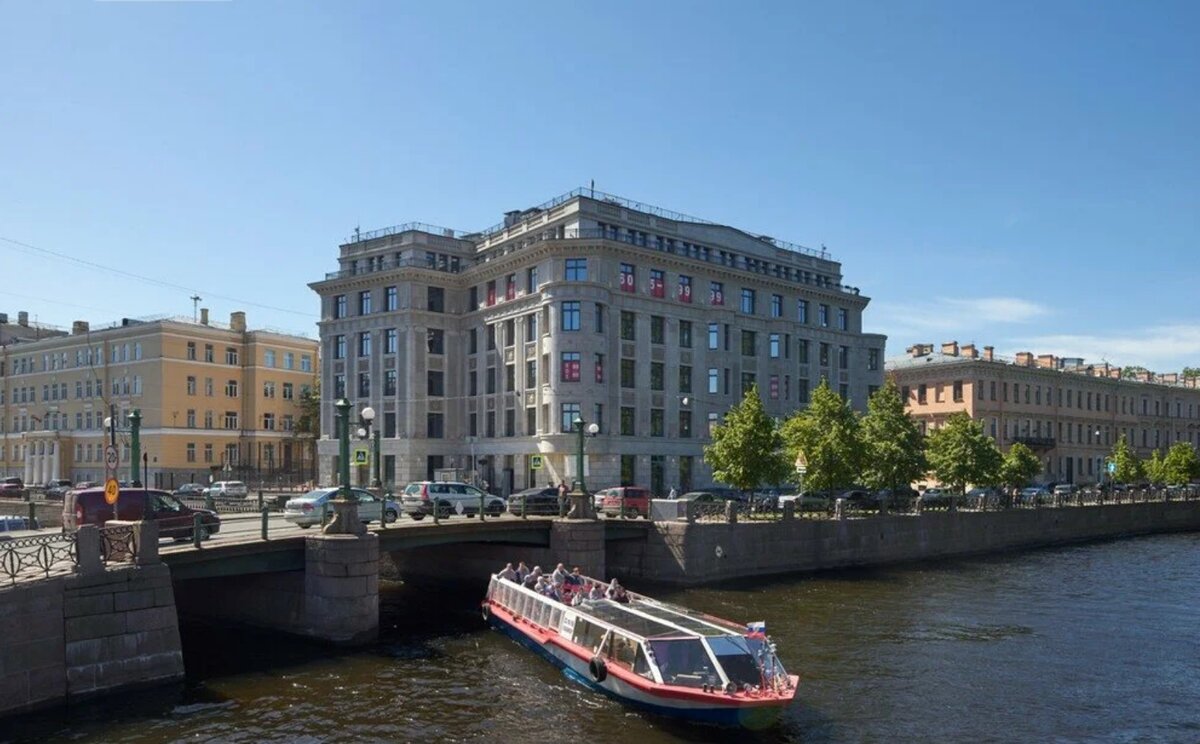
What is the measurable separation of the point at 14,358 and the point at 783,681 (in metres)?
103

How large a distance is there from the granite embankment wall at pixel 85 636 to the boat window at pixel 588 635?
399 inches

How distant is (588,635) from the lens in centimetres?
2559

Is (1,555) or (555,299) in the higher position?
(555,299)

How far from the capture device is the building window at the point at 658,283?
68875mm

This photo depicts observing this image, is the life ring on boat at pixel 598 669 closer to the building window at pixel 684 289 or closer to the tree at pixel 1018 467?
the building window at pixel 684 289

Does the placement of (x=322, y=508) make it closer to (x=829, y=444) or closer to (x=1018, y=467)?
(x=829, y=444)

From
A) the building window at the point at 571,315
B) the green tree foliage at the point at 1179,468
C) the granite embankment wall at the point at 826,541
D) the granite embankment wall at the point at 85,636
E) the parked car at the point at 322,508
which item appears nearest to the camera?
the granite embankment wall at the point at 85,636

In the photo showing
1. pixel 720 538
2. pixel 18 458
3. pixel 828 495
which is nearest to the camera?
pixel 720 538

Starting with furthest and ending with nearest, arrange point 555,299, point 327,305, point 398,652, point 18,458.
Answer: point 18,458 → point 327,305 → point 555,299 → point 398,652

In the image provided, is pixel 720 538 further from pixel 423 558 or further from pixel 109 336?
pixel 109 336

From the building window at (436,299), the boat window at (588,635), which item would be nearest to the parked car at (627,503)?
the boat window at (588,635)

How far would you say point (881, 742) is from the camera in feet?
67.6

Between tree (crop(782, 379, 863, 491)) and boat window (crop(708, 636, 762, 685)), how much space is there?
106 feet

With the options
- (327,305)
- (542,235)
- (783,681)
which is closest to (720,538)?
(783,681)
